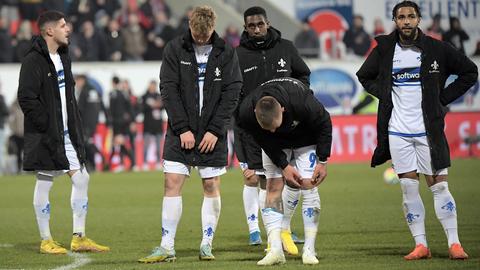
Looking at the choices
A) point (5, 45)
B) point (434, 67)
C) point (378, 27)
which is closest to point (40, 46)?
point (434, 67)

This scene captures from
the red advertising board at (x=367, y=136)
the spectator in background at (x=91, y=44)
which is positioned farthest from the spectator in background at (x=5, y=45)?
the red advertising board at (x=367, y=136)

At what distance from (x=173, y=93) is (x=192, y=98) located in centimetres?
20

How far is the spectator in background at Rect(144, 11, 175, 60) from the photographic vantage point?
Answer: 2873 centimetres

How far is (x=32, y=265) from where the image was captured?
33.0ft

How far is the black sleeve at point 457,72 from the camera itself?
391 inches

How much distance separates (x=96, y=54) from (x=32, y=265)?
18.4 m

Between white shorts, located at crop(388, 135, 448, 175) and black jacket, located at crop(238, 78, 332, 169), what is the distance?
84cm

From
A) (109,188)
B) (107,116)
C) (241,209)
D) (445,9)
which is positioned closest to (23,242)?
(241,209)

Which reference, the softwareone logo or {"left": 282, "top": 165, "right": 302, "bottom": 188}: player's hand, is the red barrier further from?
{"left": 282, "top": 165, "right": 302, "bottom": 188}: player's hand

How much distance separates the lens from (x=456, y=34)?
93.0ft

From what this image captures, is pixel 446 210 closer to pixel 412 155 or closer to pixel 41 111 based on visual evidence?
pixel 412 155

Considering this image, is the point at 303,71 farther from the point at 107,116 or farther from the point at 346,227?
the point at 107,116

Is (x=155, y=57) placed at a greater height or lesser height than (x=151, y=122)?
greater

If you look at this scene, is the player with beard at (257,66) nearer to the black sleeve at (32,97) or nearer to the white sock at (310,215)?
the white sock at (310,215)
